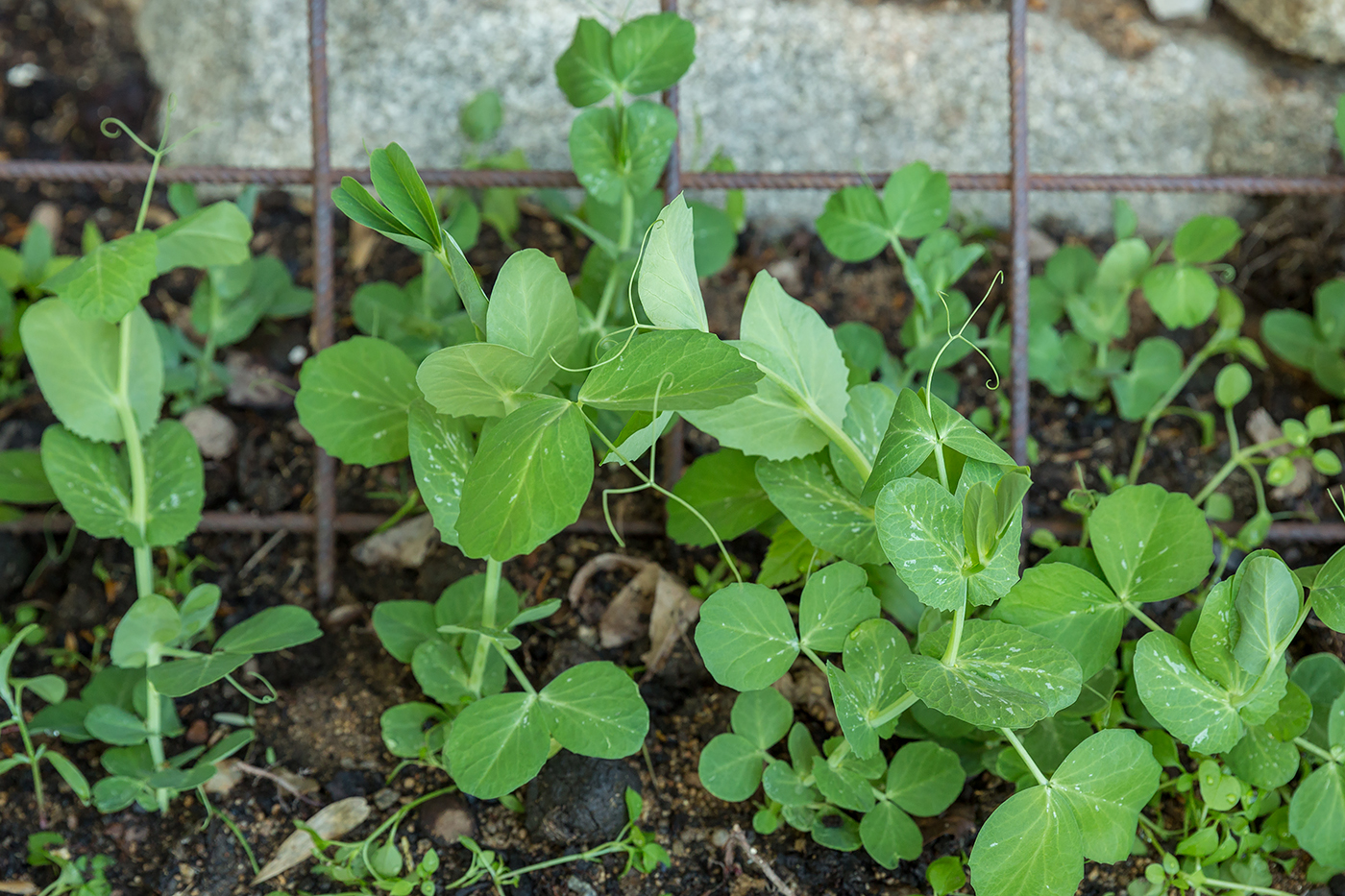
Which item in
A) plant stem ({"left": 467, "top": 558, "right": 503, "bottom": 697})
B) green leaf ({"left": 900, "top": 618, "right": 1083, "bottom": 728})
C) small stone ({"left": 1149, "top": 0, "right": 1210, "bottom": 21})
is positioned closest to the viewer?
green leaf ({"left": 900, "top": 618, "right": 1083, "bottom": 728})

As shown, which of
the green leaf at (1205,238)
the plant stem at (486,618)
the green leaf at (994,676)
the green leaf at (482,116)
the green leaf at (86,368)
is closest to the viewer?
the green leaf at (994,676)

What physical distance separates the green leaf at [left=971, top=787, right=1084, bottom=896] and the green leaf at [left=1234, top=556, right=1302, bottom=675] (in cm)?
23

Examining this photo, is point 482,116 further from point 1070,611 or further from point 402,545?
point 1070,611

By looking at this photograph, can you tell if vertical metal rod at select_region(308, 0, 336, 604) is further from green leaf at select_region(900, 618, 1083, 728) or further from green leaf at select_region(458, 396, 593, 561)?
green leaf at select_region(900, 618, 1083, 728)

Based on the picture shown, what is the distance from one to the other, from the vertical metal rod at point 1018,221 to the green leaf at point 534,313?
0.64 m

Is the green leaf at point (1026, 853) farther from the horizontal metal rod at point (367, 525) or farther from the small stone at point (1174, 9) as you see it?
the small stone at point (1174, 9)

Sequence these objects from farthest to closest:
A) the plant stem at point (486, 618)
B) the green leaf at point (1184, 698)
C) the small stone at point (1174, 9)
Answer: the small stone at point (1174, 9) → the plant stem at point (486, 618) → the green leaf at point (1184, 698)

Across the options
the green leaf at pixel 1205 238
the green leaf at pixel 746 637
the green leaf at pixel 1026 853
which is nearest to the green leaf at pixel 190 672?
the green leaf at pixel 746 637

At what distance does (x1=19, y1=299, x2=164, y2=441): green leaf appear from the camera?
1.17 meters

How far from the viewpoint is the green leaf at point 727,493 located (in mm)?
1159

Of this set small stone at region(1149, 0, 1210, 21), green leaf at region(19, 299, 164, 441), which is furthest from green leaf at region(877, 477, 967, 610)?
small stone at region(1149, 0, 1210, 21)

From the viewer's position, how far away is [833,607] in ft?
3.31

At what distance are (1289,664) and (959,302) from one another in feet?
1.99

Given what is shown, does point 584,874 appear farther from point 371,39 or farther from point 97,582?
point 371,39
